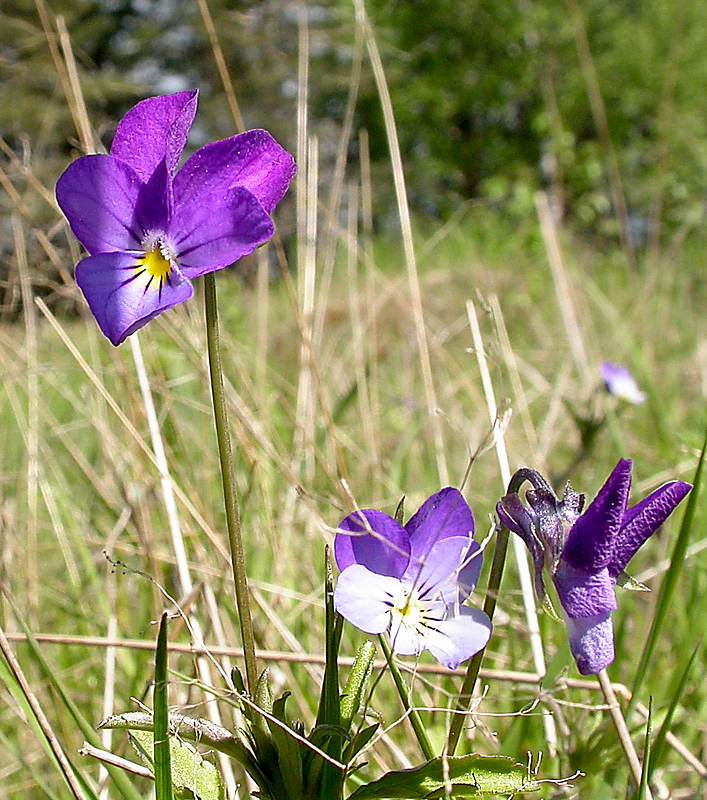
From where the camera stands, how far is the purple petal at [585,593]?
53 centimetres

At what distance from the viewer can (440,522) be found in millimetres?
608

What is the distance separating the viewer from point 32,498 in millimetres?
1256

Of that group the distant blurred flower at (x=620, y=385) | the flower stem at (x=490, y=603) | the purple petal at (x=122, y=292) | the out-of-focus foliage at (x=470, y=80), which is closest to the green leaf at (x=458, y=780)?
the flower stem at (x=490, y=603)

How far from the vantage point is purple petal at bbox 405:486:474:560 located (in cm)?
60

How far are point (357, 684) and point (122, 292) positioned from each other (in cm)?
29

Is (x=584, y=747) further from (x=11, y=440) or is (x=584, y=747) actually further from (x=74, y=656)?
(x=11, y=440)

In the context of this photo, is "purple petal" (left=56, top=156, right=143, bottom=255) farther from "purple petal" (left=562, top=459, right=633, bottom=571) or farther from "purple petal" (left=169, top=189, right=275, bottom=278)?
"purple petal" (left=562, top=459, right=633, bottom=571)

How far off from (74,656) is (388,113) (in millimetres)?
791

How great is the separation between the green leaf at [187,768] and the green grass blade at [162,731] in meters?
0.06

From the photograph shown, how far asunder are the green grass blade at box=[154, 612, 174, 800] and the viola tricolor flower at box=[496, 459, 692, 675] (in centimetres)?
21

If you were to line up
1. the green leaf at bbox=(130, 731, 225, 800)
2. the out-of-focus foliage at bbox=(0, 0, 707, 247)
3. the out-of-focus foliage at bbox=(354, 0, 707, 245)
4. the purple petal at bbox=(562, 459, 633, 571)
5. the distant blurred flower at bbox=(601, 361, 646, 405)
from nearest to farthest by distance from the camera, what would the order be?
the purple petal at bbox=(562, 459, 633, 571) < the green leaf at bbox=(130, 731, 225, 800) < the distant blurred flower at bbox=(601, 361, 646, 405) < the out-of-focus foliage at bbox=(0, 0, 707, 247) < the out-of-focus foliage at bbox=(354, 0, 707, 245)

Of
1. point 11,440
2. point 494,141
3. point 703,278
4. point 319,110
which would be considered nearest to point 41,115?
point 319,110

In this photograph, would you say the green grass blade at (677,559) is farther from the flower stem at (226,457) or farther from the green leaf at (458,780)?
the flower stem at (226,457)

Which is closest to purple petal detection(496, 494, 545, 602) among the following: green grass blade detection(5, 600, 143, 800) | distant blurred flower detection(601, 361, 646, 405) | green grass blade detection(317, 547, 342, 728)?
green grass blade detection(317, 547, 342, 728)
